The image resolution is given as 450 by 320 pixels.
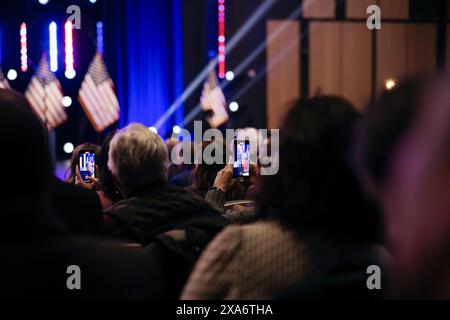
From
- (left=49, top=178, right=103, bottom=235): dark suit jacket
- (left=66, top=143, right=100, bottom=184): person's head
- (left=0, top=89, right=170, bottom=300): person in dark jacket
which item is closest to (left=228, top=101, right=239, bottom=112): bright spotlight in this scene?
(left=66, top=143, right=100, bottom=184): person's head

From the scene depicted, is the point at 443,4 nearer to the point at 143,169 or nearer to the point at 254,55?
the point at 254,55

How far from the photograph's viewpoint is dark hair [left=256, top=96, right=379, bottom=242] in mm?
1206

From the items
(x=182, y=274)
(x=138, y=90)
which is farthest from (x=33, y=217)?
(x=138, y=90)

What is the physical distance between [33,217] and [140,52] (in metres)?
5.82

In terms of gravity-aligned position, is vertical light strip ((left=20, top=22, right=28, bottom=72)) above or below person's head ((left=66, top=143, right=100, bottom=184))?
above

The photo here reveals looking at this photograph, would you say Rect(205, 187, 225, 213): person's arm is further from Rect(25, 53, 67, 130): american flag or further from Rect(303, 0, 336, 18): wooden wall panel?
Rect(303, 0, 336, 18): wooden wall panel

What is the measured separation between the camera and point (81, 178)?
3.16 meters

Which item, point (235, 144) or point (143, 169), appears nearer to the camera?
point (143, 169)

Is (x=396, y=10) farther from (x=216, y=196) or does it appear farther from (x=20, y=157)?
(x=20, y=157)

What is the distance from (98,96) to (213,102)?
1.32 metres

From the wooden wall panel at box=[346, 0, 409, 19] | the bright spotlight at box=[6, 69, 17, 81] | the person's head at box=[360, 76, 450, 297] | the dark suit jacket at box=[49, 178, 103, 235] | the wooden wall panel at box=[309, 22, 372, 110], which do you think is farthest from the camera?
the wooden wall panel at box=[346, 0, 409, 19]

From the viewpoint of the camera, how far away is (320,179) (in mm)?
1228

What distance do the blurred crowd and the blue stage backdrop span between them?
175 inches
